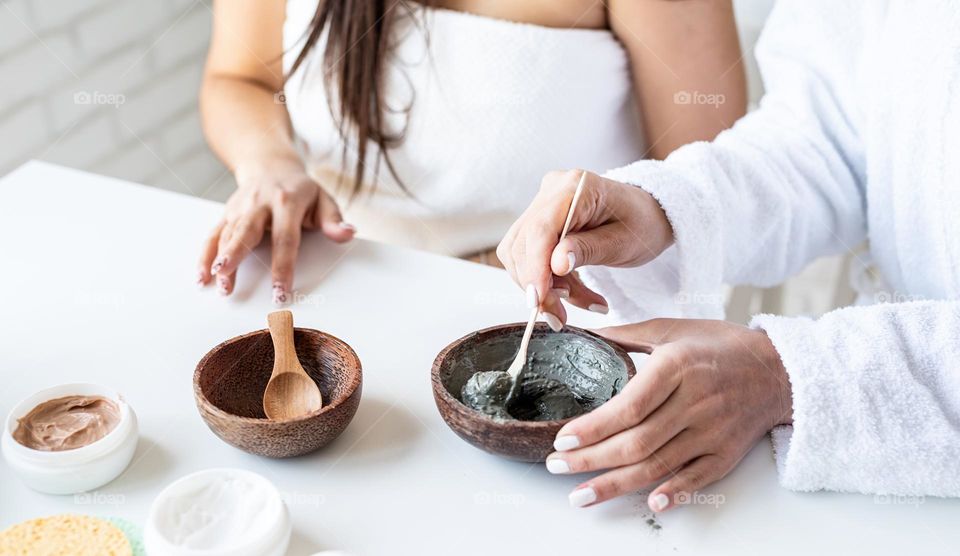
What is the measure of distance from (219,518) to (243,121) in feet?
2.61

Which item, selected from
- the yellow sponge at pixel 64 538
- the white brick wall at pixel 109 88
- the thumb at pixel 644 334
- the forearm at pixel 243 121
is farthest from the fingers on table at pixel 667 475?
the white brick wall at pixel 109 88

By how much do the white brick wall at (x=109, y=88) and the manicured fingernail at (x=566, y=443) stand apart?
4.83 feet

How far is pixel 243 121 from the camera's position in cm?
128

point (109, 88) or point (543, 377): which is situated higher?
point (543, 377)

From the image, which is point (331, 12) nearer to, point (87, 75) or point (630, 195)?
point (630, 195)

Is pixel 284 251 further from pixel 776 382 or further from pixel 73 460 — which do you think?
pixel 776 382

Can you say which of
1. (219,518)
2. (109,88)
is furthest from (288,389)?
(109,88)

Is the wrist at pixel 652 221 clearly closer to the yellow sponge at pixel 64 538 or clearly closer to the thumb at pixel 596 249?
the thumb at pixel 596 249

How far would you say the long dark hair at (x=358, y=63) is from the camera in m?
1.18

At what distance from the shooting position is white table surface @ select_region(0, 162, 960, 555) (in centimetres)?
65

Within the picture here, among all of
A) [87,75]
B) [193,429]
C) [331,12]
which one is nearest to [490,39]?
[331,12]

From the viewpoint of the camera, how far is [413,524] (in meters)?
0.65

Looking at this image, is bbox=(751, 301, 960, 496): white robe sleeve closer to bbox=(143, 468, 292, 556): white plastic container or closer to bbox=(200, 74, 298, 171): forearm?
bbox=(143, 468, 292, 556): white plastic container

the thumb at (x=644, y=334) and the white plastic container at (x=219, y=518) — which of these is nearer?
the white plastic container at (x=219, y=518)
